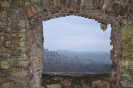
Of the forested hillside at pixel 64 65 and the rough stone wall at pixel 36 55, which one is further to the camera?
the forested hillside at pixel 64 65

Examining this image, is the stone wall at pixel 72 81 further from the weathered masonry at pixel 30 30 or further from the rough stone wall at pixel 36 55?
the weathered masonry at pixel 30 30

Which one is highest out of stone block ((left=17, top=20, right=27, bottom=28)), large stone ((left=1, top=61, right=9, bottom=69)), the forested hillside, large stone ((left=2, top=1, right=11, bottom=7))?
large stone ((left=2, top=1, right=11, bottom=7))

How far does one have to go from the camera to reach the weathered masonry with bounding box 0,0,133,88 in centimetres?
354

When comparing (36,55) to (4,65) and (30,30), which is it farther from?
(4,65)

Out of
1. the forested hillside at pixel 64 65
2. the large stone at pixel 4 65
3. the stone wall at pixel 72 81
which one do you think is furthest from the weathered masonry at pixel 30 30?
the forested hillside at pixel 64 65

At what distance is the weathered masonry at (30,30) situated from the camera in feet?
11.6

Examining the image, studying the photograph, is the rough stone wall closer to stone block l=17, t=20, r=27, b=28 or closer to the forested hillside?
stone block l=17, t=20, r=27, b=28

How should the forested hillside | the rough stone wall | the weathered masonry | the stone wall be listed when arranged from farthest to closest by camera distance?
the forested hillside
the stone wall
the rough stone wall
the weathered masonry

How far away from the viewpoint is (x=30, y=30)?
12.4ft

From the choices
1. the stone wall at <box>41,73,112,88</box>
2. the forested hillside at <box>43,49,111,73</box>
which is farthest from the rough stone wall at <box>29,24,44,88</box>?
the forested hillside at <box>43,49,111,73</box>

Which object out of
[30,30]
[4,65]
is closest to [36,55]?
[30,30]

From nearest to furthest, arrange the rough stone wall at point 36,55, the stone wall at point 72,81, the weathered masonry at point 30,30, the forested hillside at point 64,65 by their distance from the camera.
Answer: the weathered masonry at point 30,30 < the rough stone wall at point 36,55 < the stone wall at point 72,81 < the forested hillside at point 64,65

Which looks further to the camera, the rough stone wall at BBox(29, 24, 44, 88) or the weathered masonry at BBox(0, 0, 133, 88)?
the rough stone wall at BBox(29, 24, 44, 88)

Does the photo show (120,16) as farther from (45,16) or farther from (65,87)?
(65,87)
